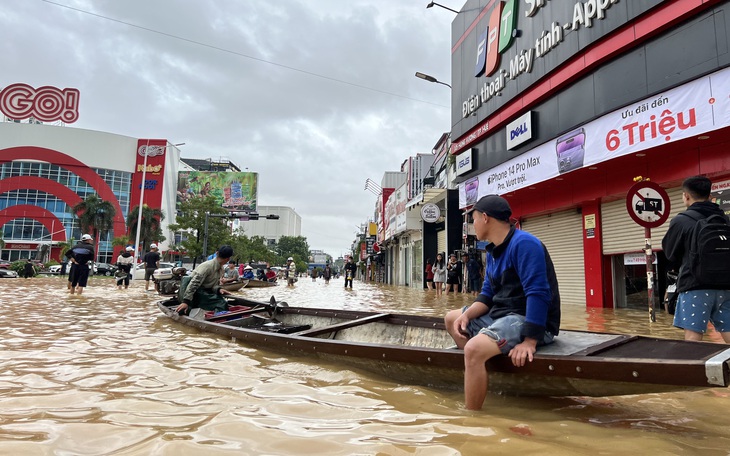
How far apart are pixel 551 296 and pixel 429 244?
A: 72.3 ft

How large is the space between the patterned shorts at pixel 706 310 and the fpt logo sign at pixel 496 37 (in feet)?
39.6

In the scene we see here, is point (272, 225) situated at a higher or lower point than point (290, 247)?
higher

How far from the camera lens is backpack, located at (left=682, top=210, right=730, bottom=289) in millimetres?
2992

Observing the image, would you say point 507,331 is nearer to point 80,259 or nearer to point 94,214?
point 80,259

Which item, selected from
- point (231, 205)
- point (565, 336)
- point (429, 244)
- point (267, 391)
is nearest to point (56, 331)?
point (267, 391)

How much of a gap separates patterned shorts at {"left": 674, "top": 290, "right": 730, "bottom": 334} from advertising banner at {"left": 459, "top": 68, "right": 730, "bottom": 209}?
5019 mm

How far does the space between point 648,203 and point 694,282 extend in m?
4.58

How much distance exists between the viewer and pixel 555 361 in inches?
91.0

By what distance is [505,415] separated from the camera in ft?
8.07

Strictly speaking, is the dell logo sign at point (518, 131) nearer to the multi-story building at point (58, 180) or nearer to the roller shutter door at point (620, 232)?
the roller shutter door at point (620, 232)

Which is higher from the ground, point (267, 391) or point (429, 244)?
point (429, 244)

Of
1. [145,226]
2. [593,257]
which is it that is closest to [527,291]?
[593,257]

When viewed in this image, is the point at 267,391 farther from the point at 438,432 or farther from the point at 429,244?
the point at 429,244

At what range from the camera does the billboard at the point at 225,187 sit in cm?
7756
